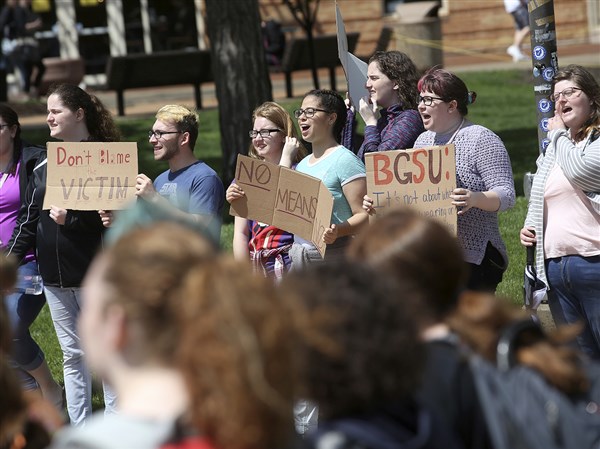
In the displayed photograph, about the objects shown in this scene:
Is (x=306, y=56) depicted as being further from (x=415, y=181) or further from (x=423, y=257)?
(x=423, y=257)

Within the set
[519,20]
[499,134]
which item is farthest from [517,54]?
[499,134]

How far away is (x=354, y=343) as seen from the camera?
2400mm

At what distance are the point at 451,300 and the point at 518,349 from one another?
0.21m

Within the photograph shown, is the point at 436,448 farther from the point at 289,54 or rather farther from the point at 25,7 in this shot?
the point at 25,7

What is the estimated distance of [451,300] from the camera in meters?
2.88

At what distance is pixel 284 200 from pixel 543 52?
231 centimetres

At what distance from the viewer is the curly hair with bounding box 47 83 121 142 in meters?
6.01

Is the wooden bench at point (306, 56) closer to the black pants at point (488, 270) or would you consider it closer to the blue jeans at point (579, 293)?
the black pants at point (488, 270)

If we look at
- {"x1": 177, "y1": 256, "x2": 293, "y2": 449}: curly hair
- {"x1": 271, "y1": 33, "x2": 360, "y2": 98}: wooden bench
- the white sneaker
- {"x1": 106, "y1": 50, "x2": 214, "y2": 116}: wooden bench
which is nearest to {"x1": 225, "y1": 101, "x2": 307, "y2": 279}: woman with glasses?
{"x1": 177, "y1": 256, "x2": 293, "y2": 449}: curly hair

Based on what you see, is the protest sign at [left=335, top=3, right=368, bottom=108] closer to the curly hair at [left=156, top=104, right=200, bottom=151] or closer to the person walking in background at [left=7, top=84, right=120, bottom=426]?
the curly hair at [left=156, top=104, right=200, bottom=151]

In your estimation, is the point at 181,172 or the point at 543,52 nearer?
the point at 181,172

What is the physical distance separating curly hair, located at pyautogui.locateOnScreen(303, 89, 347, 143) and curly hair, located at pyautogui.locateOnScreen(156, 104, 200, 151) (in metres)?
0.63

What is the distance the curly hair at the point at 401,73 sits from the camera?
243 inches

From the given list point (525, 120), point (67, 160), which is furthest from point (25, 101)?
point (67, 160)
